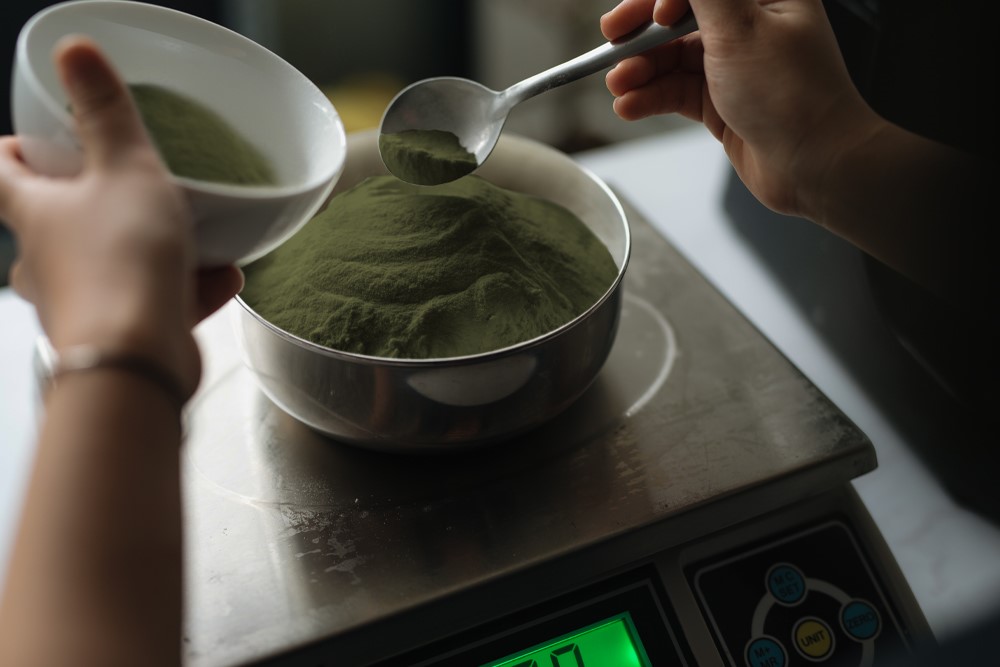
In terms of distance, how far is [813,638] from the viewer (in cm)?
57

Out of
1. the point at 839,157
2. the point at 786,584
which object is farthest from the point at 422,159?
the point at 786,584

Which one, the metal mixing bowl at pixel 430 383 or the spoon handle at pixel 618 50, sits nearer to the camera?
the metal mixing bowl at pixel 430 383

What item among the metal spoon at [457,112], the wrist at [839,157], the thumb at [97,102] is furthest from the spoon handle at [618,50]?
the thumb at [97,102]

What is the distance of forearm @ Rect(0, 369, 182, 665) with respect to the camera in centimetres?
33

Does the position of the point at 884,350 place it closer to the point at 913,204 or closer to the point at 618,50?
the point at 913,204

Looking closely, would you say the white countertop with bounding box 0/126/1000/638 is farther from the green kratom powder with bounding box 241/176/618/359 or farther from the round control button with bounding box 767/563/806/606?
the green kratom powder with bounding box 241/176/618/359

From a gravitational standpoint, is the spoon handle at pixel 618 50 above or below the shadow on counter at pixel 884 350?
above

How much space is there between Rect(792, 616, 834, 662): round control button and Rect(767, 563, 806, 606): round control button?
0.02 meters

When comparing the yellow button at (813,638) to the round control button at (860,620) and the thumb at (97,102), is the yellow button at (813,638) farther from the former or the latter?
the thumb at (97,102)

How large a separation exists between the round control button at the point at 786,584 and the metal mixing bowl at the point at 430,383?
184 millimetres

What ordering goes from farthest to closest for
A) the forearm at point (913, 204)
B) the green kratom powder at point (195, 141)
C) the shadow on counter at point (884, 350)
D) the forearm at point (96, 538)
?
the shadow on counter at point (884, 350) → the forearm at point (913, 204) → the green kratom powder at point (195, 141) → the forearm at point (96, 538)

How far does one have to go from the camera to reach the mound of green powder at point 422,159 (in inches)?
26.1

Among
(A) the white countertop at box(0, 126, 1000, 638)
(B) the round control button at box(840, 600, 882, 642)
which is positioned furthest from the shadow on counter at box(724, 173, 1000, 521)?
(B) the round control button at box(840, 600, 882, 642)

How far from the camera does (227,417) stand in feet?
2.08
